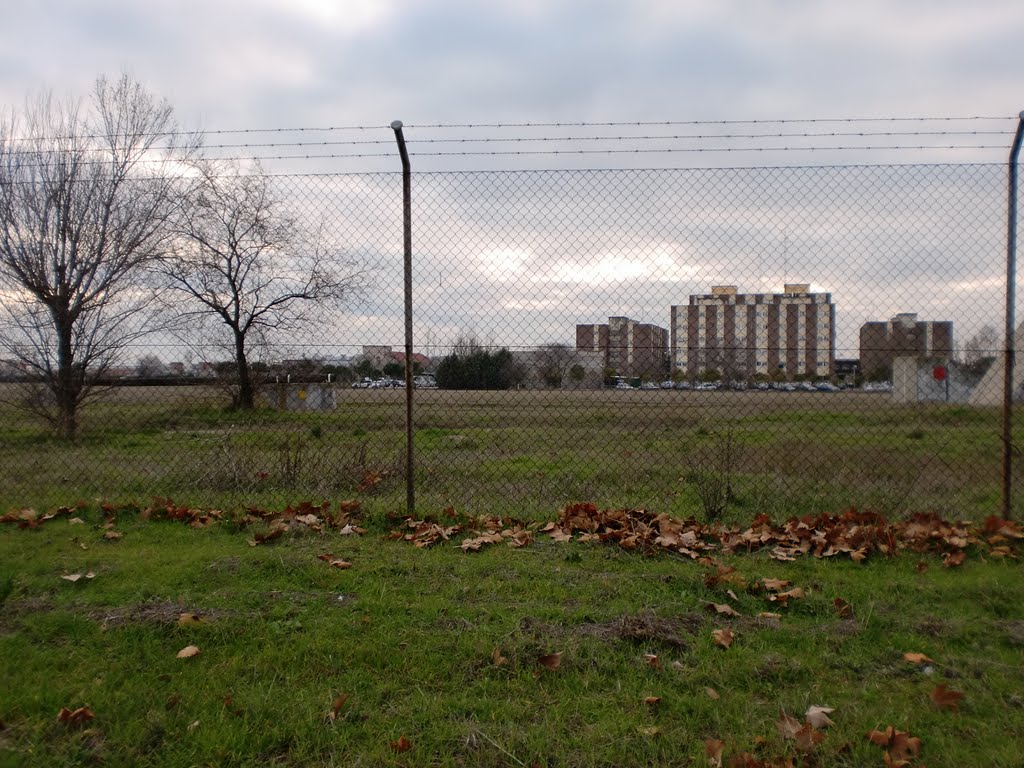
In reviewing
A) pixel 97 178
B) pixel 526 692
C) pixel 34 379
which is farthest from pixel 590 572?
pixel 97 178

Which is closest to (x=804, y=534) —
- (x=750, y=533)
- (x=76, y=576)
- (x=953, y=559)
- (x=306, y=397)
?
(x=750, y=533)

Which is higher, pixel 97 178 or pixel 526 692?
pixel 97 178

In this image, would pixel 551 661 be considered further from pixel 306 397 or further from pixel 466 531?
pixel 306 397

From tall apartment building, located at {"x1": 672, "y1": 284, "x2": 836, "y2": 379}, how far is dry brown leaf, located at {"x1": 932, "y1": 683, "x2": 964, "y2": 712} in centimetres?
304

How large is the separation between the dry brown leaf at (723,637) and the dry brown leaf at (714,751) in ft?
2.66

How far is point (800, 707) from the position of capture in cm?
285

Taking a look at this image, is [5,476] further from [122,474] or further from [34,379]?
A: [34,379]

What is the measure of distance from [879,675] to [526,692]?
1626 millimetres

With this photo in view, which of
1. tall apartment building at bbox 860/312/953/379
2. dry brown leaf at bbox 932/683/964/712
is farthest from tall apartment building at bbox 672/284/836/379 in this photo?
dry brown leaf at bbox 932/683/964/712

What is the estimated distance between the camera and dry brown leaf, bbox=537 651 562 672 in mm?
3180

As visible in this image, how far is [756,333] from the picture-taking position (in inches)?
221

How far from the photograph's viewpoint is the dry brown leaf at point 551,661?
318 centimetres

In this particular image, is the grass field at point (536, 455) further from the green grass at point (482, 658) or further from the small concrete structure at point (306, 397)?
the green grass at point (482, 658)

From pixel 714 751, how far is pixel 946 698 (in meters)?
1.11
